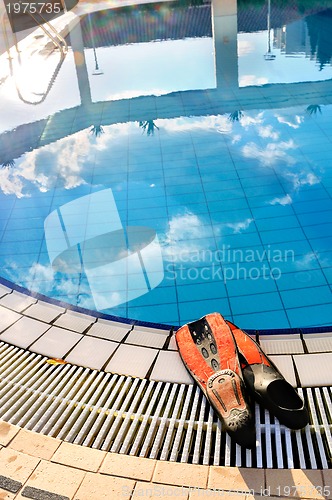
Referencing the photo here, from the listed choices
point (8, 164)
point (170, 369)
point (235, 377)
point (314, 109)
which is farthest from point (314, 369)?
point (314, 109)

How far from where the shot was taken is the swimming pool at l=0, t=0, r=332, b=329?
5.92 metres

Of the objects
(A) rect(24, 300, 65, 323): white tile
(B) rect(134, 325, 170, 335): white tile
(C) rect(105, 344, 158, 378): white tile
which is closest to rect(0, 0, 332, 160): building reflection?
(A) rect(24, 300, 65, 323): white tile

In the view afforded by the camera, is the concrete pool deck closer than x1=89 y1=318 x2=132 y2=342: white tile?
Yes

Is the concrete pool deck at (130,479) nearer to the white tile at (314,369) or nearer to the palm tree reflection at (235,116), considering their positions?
the white tile at (314,369)

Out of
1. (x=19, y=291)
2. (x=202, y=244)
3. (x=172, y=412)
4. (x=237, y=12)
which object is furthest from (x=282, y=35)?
(x=172, y=412)

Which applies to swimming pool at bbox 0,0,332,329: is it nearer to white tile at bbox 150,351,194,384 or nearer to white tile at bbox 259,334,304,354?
white tile at bbox 259,334,304,354

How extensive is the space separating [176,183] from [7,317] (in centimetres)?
390

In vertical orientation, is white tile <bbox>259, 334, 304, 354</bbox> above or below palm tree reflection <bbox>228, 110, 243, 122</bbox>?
above

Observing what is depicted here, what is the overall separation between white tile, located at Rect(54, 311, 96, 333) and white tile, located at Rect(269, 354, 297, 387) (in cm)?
186

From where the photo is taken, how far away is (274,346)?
14.5 feet

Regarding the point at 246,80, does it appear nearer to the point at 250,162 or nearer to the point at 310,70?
the point at 310,70

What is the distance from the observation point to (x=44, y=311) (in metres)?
5.15

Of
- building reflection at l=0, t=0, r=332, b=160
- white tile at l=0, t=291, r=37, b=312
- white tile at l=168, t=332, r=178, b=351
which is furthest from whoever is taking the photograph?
building reflection at l=0, t=0, r=332, b=160

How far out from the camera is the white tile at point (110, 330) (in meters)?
4.71
